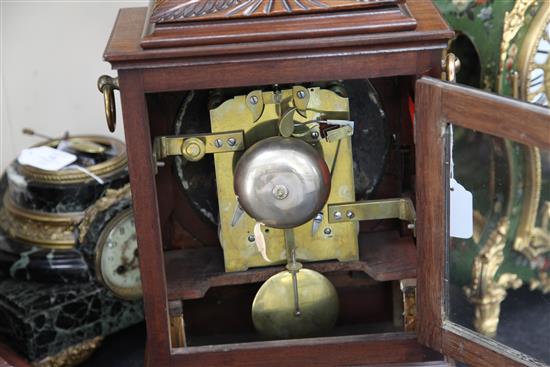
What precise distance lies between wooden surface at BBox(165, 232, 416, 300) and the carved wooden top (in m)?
0.42

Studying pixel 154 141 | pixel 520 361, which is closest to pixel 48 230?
pixel 154 141

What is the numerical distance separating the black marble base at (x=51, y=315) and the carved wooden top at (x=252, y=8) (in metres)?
0.68

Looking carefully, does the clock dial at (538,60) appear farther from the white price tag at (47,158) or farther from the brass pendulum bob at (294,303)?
the white price tag at (47,158)

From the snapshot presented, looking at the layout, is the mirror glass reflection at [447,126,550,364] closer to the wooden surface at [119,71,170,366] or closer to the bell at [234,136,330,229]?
the bell at [234,136,330,229]

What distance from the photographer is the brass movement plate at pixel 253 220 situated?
153 cm

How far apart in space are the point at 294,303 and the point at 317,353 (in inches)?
4.1

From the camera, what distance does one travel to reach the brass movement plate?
153 cm

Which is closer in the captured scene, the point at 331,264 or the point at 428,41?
the point at 428,41

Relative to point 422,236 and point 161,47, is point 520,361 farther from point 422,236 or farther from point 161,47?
point 161,47

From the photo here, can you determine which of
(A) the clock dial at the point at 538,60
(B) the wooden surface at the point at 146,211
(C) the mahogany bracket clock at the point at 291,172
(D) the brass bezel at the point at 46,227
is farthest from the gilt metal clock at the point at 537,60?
(D) the brass bezel at the point at 46,227

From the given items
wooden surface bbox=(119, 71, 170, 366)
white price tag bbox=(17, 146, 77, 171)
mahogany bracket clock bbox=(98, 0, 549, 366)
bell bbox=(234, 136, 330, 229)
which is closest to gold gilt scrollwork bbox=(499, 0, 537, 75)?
mahogany bracket clock bbox=(98, 0, 549, 366)

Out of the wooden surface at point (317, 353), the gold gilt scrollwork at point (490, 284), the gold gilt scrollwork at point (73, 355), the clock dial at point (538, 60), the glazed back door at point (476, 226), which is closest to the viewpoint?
the glazed back door at point (476, 226)

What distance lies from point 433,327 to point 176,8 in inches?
23.0

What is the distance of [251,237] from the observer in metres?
1.59
